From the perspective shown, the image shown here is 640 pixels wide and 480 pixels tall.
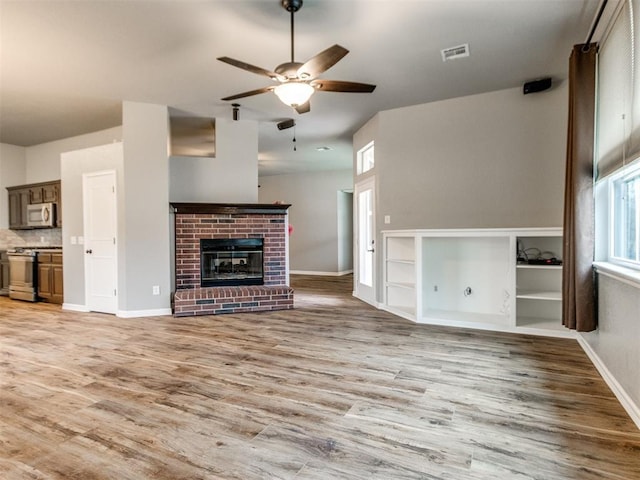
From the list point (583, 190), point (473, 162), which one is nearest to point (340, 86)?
point (583, 190)

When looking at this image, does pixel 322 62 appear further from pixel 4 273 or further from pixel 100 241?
pixel 4 273

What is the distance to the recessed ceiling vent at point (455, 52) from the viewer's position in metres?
3.46

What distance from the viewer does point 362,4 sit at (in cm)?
279

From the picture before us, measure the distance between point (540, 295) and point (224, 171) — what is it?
4.72 metres

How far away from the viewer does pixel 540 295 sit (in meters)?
3.94

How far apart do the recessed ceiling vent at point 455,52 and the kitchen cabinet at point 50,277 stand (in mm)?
6441

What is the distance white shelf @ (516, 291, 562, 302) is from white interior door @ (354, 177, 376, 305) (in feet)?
7.02

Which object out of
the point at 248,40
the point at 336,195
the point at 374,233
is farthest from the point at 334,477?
the point at 336,195

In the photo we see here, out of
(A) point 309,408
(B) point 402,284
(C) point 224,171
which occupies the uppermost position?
(C) point 224,171

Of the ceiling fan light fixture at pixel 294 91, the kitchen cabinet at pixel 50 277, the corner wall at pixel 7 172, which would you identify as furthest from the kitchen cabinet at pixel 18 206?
the ceiling fan light fixture at pixel 294 91

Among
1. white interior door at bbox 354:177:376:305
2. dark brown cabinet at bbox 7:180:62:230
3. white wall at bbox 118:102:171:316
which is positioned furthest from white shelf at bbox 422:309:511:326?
dark brown cabinet at bbox 7:180:62:230

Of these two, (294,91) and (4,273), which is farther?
(4,273)

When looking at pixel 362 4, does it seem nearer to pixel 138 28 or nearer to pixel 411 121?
pixel 138 28

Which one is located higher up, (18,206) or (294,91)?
(294,91)
